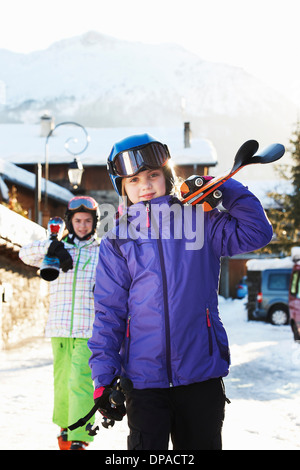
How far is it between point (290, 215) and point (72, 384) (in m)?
21.7

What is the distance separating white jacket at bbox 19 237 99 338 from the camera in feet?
13.2

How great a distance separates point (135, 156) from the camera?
2.61 meters

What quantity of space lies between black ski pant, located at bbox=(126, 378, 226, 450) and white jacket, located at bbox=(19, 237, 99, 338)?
1833 millimetres

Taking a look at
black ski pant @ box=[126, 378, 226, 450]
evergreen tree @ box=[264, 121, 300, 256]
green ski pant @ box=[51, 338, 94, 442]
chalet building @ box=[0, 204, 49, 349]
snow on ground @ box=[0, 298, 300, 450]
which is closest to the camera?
black ski pant @ box=[126, 378, 226, 450]

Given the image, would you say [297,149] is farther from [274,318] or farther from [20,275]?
[20,275]

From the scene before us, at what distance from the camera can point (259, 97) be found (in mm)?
161375

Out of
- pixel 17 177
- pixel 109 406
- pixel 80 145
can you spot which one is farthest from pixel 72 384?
pixel 80 145

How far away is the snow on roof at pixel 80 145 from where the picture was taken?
90.0ft

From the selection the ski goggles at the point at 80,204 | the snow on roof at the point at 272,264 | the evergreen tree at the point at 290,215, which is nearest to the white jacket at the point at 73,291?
the ski goggles at the point at 80,204

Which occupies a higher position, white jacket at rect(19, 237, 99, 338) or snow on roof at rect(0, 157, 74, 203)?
snow on roof at rect(0, 157, 74, 203)

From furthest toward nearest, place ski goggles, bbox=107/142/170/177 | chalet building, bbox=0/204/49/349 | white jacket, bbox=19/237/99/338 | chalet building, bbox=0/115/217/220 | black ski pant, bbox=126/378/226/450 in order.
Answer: chalet building, bbox=0/115/217/220 → chalet building, bbox=0/204/49/349 → white jacket, bbox=19/237/99/338 → ski goggles, bbox=107/142/170/177 → black ski pant, bbox=126/378/226/450

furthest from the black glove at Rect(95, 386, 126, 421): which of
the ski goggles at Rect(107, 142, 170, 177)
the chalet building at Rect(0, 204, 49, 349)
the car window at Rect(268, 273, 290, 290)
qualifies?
the car window at Rect(268, 273, 290, 290)

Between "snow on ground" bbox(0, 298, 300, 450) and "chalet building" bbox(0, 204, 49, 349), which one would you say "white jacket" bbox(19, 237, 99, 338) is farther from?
"chalet building" bbox(0, 204, 49, 349)

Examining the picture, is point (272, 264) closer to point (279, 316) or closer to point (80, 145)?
point (279, 316)
